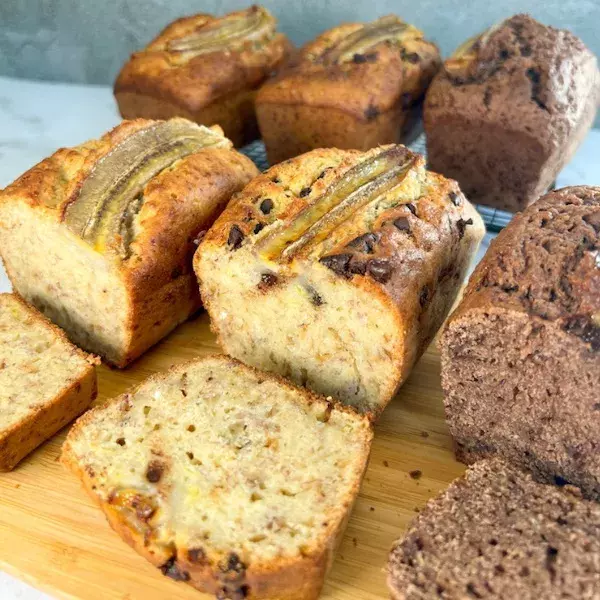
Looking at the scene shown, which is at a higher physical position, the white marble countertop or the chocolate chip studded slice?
the chocolate chip studded slice

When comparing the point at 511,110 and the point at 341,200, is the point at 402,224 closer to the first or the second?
the point at 341,200

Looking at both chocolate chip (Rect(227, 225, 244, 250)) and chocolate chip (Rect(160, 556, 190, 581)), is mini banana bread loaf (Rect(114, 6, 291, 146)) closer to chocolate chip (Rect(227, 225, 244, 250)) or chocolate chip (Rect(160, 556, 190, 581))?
chocolate chip (Rect(227, 225, 244, 250))

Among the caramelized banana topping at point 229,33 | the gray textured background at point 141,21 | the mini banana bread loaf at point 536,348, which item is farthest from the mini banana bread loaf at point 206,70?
the mini banana bread loaf at point 536,348

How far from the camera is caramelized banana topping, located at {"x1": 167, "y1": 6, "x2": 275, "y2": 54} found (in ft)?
14.1

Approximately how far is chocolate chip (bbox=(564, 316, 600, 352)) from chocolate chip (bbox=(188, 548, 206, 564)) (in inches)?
49.4

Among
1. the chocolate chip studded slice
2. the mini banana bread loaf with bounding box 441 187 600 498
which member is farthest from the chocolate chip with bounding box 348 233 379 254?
the chocolate chip studded slice

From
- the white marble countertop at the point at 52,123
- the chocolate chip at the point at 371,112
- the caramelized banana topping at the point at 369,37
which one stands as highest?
the caramelized banana topping at the point at 369,37

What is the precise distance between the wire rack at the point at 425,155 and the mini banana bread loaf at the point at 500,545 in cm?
209

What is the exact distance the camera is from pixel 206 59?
4.23 m

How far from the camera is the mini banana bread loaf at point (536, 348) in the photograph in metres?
1.96

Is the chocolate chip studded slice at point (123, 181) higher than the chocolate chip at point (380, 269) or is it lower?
higher

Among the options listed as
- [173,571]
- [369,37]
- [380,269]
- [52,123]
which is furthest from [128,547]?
[52,123]

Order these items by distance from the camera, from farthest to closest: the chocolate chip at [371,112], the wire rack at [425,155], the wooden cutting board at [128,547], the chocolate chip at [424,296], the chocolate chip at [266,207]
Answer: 1. the wire rack at [425,155]
2. the chocolate chip at [371,112]
3. the chocolate chip at [266,207]
4. the chocolate chip at [424,296]
5. the wooden cutting board at [128,547]

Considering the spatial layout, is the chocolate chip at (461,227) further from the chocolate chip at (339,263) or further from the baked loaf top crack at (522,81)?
the baked loaf top crack at (522,81)
